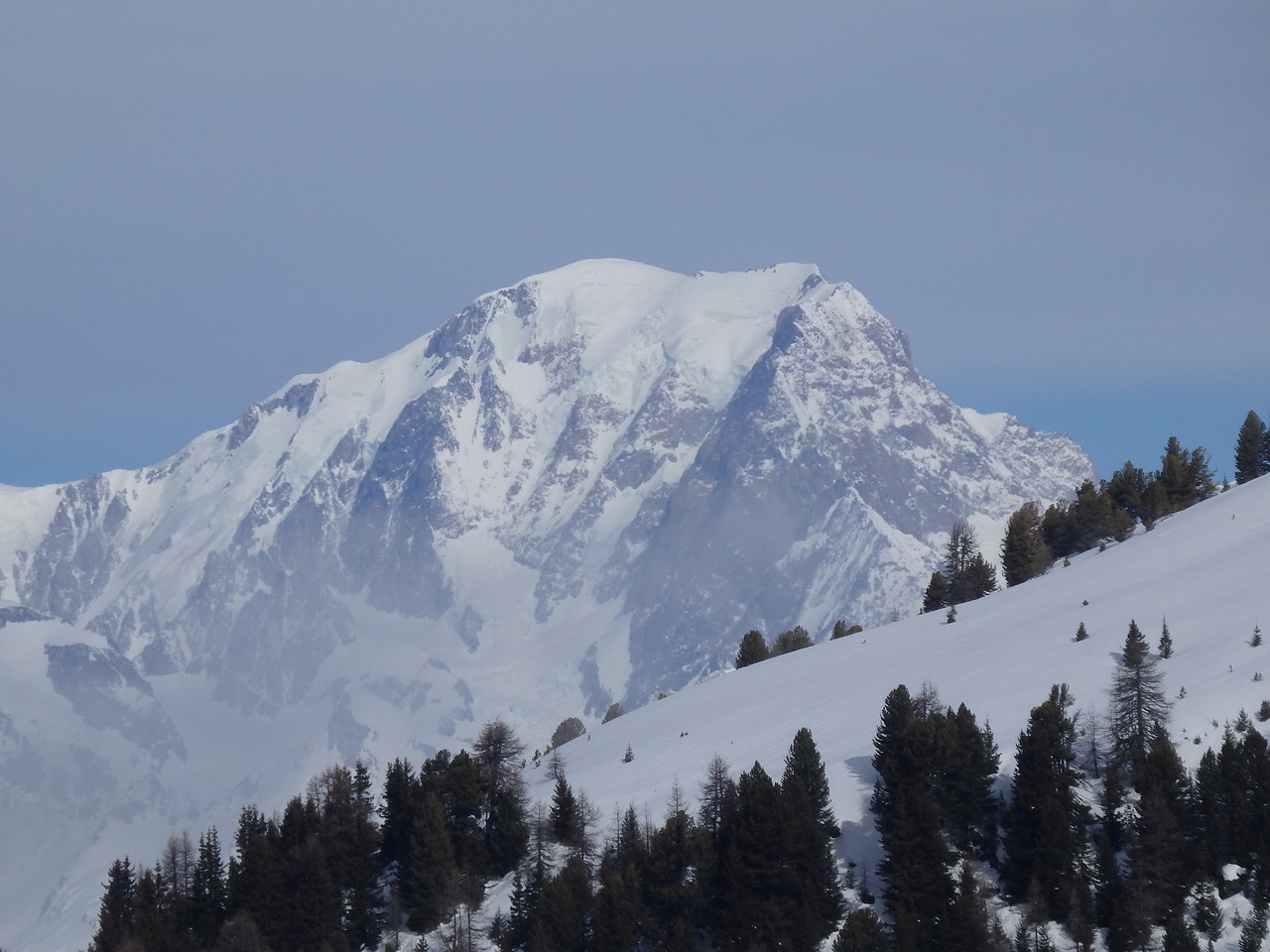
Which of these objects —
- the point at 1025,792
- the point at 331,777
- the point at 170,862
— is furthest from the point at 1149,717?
the point at 170,862

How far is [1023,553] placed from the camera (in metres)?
148

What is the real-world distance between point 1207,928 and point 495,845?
4018 centimetres

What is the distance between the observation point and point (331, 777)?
10900cm

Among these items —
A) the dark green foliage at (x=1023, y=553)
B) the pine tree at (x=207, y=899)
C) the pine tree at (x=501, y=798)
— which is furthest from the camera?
the dark green foliage at (x=1023, y=553)

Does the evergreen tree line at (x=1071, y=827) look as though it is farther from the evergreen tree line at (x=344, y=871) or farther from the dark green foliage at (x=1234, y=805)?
the evergreen tree line at (x=344, y=871)

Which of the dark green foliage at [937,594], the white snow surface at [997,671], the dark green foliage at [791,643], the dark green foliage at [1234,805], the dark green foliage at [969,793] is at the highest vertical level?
the dark green foliage at [791,643]

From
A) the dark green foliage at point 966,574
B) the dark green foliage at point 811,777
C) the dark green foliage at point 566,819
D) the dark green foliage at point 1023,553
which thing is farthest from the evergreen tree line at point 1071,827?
the dark green foliage at point 966,574

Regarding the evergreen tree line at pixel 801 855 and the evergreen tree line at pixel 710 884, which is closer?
the evergreen tree line at pixel 801 855

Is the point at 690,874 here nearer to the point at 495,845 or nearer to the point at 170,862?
the point at 495,845

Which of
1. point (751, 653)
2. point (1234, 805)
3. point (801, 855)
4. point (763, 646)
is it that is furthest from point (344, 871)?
point (763, 646)

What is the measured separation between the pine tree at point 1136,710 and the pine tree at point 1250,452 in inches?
2889

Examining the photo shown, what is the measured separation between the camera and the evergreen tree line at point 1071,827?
7869cm

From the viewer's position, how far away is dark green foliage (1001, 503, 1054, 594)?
145m

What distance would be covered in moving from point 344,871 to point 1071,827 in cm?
4122
